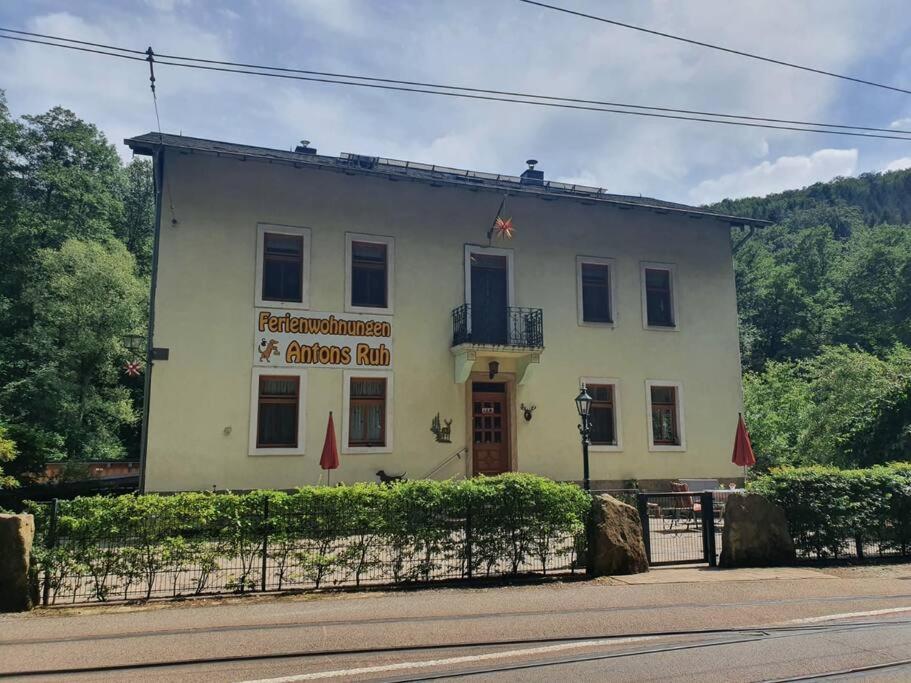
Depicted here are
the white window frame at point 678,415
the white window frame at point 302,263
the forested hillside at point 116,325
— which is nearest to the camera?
the white window frame at point 302,263

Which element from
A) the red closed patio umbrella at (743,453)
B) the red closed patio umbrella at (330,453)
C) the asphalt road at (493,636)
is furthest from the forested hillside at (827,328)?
the red closed patio umbrella at (330,453)

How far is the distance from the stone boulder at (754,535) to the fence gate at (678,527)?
0.26m

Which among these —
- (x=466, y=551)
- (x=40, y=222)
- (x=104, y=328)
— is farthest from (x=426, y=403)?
(x=40, y=222)

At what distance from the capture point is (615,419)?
59.3ft

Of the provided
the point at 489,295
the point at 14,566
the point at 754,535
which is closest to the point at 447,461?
the point at 489,295

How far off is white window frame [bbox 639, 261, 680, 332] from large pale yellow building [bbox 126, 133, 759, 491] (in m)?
0.05

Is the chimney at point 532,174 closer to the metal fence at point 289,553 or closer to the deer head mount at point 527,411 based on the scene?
the deer head mount at point 527,411

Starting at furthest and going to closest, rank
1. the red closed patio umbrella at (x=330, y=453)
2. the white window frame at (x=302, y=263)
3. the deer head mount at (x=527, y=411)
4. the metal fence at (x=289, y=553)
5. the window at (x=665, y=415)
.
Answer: the window at (x=665, y=415) → the deer head mount at (x=527, y=411) → the white window frame at (x=302, y=263) → the red closed patio umbrella at (x=330, y=453) → the metal fence at (x=289, y=553)

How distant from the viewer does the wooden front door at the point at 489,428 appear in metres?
17.0

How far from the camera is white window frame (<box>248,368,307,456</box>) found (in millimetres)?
15016

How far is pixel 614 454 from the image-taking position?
1786 centimetres

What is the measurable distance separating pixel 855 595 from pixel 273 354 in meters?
12.0

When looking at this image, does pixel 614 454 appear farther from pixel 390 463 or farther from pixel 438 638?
pixel 438 638

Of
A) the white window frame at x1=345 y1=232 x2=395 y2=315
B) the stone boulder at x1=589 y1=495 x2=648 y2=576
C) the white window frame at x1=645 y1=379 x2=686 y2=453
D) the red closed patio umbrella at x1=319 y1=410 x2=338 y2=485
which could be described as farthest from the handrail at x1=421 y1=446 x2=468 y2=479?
the stone boulder at x1=589 y1=495 x2=648 y2=576
